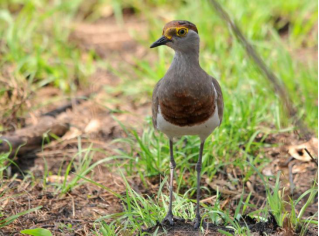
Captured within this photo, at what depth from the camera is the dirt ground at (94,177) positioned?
337 cm

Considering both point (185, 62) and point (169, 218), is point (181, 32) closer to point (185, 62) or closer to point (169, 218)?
point (185, 62)

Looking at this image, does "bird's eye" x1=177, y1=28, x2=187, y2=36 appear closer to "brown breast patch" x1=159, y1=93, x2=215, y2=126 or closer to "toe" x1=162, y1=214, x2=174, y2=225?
"brown breast patch" x1=159, y1=93, x2=215, y2=126

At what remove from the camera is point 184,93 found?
3127mm

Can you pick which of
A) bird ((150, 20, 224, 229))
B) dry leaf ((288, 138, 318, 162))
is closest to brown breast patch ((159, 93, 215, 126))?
bird ((150, 20, 224, 229))

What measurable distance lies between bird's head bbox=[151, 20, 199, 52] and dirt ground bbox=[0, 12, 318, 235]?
92cm

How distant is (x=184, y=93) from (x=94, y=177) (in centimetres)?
139

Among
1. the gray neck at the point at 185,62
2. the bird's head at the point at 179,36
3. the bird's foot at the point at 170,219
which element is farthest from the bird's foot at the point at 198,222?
the bird's head at the point at 179,36

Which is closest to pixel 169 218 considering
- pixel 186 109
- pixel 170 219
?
pixel 170 219

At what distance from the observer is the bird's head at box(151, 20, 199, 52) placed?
125 inches

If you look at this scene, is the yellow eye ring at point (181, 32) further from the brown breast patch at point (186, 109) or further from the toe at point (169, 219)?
the toe at point (169, 219)

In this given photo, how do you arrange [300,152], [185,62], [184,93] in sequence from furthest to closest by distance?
[300,152] < [185,62] < [184,93]

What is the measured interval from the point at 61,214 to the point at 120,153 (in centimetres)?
82

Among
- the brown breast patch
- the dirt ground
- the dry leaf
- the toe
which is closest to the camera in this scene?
the brown breast patch

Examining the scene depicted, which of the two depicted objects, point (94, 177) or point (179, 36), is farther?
point (94, 177)
